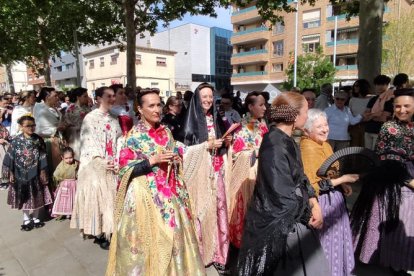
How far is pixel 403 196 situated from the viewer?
3.11 m

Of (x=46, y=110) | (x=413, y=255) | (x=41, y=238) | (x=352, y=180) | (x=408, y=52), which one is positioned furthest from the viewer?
(x=408, y=52)

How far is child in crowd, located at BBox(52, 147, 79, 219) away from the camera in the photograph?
16.4 ft

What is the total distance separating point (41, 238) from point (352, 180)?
13.5 feet

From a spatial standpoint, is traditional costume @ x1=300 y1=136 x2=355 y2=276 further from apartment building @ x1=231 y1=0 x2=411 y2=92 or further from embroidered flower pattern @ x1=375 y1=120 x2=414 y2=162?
apartment building @ x1=231 y1=0 x2=411 y2=92

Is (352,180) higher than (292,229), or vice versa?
(352,180)

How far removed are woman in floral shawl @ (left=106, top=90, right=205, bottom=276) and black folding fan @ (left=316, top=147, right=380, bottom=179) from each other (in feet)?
4.19

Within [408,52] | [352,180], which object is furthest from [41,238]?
[408,52]

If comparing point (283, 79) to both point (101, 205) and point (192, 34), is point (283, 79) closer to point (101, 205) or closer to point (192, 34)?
point (192, 34)

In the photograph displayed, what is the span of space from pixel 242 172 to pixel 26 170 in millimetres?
3249

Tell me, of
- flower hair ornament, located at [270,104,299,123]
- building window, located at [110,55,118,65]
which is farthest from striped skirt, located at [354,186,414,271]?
building window, located at [110,55,118,65]

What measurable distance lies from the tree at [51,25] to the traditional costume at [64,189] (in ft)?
26.1

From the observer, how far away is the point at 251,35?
4397 centimetres

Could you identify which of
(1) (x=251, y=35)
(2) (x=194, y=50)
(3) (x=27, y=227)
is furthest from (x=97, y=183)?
(2) (x=194, y=50)

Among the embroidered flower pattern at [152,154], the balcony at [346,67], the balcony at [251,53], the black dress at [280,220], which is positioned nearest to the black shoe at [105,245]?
the embroidered flower pattern at [152,154]
